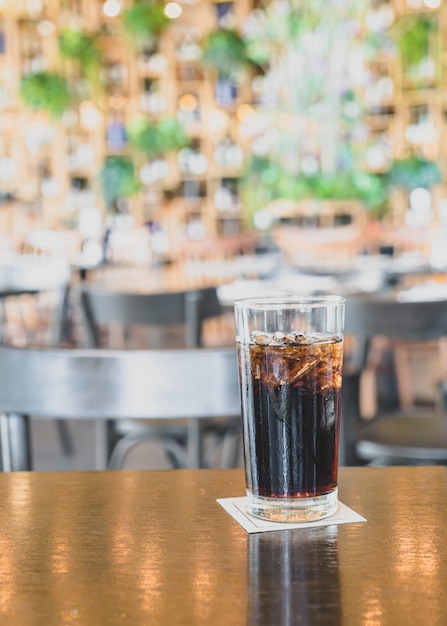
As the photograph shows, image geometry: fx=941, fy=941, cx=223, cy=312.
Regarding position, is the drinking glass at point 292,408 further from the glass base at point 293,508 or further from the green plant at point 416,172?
the green plant at point 416,172

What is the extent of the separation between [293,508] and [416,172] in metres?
7.61

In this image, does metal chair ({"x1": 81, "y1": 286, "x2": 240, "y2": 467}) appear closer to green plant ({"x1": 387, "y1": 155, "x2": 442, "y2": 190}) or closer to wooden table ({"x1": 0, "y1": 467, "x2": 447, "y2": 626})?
wooden table ({"x1": 0, "y1": 467, "x2": 447, "y2": 626})

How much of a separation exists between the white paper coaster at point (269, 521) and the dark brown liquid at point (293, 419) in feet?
0.06

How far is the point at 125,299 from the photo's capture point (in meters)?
2.43

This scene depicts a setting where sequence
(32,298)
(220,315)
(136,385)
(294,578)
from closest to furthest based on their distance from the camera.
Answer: (294,578)
(136,385)
(220,315)
(32,298)

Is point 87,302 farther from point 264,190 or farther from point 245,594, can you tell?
point 264,190

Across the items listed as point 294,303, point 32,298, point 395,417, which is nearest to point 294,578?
point 294,303

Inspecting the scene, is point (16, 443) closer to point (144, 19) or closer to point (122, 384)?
point (122, 384)

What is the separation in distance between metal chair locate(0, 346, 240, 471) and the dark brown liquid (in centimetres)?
42

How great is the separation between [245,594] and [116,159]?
829cm

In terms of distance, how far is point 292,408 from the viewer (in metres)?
0.62

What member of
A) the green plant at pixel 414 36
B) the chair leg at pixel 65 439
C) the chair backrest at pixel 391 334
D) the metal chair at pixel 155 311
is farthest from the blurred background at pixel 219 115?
the metal chair at pixel 155 311

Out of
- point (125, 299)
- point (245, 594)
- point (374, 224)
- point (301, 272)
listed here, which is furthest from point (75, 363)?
point (374, 224)

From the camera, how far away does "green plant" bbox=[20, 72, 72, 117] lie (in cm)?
813
